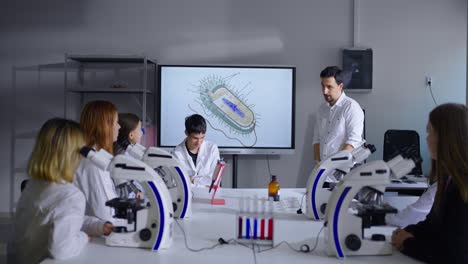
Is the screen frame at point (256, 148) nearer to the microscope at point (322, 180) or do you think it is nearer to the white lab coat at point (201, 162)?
the white lab coat at point (201, 162)

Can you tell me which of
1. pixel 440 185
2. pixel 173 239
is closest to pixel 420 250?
pixel 440 185

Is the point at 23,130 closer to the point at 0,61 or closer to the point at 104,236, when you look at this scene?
the point at 0,61

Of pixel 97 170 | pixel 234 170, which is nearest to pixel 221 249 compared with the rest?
pixel 97 170

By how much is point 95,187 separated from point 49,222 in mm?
486

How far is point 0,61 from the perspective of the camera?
516cm

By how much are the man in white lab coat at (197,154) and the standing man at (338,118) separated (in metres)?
0.97

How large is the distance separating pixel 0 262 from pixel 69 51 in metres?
→ 3.37

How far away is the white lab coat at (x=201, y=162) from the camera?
3520mm

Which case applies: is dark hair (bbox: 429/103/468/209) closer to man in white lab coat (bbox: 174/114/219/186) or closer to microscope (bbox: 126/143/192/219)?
microscope (bbox: 126/143/192/219)

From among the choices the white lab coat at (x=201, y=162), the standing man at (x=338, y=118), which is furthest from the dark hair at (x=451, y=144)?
the white lab coat at (x=201, y=162)

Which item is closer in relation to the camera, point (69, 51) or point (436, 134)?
point (436, 134)

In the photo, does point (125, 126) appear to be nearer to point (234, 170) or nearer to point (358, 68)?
point (234, 170)

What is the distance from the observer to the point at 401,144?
4.84m

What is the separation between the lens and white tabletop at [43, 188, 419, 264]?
1.65 meters
